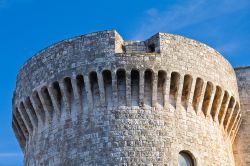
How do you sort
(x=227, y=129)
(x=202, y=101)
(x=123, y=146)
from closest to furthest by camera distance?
(x=123, y=146), (x=202, y=101), (x=227, y=129)

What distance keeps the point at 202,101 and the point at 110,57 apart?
126 inches

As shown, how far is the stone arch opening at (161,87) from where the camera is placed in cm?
1526

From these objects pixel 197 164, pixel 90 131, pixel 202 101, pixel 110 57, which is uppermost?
pixel 110 57

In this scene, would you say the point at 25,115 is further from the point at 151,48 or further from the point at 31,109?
the point at 151,48

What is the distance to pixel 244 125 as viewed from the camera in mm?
18141

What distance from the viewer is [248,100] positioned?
18.3m

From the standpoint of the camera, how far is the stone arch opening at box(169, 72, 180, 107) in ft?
50.7

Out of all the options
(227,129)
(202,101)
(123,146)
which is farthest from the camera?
(227,129)

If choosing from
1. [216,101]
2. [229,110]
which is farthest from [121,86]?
[229,110]

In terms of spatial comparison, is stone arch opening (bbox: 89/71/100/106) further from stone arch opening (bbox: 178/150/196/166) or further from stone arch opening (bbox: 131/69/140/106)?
stone arch opening (bbox: 178/150/196/166)

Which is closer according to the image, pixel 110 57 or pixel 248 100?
pixel 110 57

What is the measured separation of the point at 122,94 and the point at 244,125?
17.6 ft

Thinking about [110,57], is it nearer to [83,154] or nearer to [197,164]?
[83,154]

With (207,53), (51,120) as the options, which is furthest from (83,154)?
(207,53)
